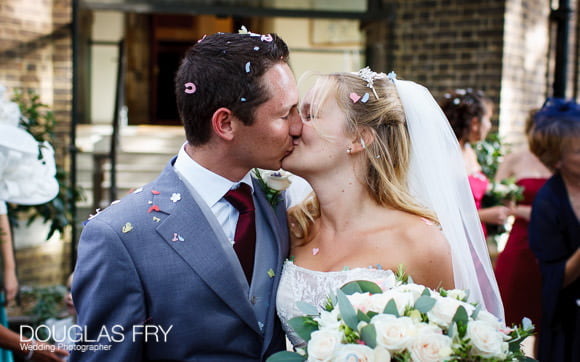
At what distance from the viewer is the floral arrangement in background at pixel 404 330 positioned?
1.57 metres

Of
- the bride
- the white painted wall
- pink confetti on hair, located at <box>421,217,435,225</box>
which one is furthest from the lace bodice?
the white painted wall

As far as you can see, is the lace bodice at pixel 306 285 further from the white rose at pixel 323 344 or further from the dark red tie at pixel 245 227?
the white rose at pixel 323 344

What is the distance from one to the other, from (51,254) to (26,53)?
2250 millimetres

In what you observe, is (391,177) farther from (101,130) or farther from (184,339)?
(101,130)

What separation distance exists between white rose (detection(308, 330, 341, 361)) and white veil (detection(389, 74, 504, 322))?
976 millimetres

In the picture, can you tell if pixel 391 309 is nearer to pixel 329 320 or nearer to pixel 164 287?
pixel 329 320

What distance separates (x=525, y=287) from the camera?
4.81 metres

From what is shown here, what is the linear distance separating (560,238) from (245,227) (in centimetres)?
254

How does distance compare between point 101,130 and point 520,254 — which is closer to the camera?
point 520,254

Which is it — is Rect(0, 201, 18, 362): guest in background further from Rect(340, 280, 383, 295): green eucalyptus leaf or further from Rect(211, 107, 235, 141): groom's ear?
Rect(340, 280, 383, 295): green eucalyptus leaf

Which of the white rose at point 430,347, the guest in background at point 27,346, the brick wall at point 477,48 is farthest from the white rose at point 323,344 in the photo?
the brick wall at point 477,48

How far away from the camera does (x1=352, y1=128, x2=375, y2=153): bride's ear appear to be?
247 centimetres

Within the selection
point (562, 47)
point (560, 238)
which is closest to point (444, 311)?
point (560, 238)

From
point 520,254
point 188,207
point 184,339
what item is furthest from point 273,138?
point 520,254
